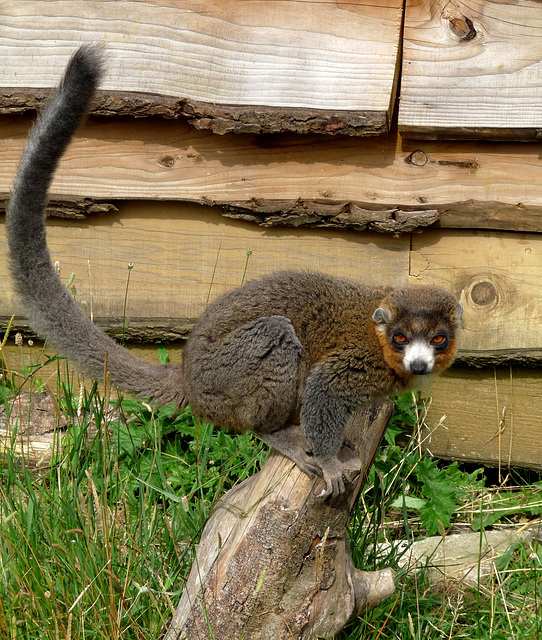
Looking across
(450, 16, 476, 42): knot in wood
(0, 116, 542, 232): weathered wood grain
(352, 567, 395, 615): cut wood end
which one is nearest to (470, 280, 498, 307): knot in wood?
(0, 116, 542, 232): weathered wood grain

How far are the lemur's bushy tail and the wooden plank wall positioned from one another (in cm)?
120

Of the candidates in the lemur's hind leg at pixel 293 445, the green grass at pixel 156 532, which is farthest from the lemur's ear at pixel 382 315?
the green grass at pixel 156 532

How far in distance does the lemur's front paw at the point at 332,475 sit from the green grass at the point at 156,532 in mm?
583

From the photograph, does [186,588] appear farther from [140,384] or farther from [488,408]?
[488,408]

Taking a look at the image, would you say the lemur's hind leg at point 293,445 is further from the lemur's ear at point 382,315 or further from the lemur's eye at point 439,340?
the lemur's eye at point 439,340

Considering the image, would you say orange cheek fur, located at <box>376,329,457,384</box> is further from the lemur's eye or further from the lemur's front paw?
the lemur's front paw

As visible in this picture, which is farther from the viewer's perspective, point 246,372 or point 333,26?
point 333,26

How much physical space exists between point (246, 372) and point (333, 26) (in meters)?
2.73

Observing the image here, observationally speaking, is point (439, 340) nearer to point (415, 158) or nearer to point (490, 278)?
point (490, 278)

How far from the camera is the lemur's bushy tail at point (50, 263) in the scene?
412cm

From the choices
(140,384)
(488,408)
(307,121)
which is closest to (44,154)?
(140,384)

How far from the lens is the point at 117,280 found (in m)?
6.37

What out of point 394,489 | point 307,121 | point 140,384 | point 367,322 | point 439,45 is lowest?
point 394,489

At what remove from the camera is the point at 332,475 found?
4062 mm
